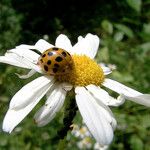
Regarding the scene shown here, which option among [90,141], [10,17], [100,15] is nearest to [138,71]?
[90,141]

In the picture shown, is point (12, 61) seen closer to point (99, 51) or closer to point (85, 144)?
point (99, 51)

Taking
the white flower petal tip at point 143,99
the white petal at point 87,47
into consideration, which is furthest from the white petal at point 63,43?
the white flower petal tip at point 143,99

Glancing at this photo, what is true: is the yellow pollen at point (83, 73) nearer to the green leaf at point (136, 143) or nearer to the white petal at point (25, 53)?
the white petal at point (25, 53)

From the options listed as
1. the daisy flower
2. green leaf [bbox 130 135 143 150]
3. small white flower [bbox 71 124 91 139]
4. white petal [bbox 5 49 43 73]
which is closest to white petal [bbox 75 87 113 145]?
the daisy flower

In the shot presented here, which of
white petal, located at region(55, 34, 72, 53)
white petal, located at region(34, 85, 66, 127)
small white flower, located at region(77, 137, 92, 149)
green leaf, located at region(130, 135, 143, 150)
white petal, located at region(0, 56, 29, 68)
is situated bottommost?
small white flower, located at region(77, 137, 92, 149)

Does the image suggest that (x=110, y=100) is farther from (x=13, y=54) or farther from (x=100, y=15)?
(x=100, y=15)

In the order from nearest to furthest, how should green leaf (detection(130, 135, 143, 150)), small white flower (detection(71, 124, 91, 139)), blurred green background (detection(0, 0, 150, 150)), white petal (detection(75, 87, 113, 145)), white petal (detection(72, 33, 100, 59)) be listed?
white petal (detection(75, 87, 113, 145)) < white petal (detection(72, 33, 100, 59)) < blurred green background (detection(0, 0, 150, 150)) < green leaf (detection(130, 135, 143, 150)) < small white flower (detection(71, 124, 91, 139))

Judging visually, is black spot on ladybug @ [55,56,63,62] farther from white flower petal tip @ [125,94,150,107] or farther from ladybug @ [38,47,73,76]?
white flower petal tip @ [125,94,150,107]
